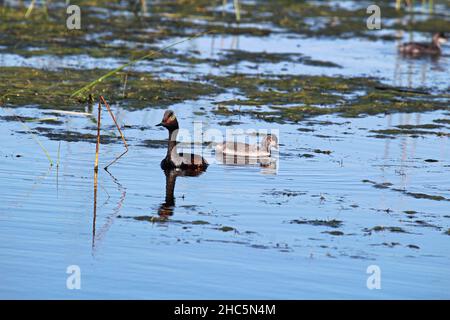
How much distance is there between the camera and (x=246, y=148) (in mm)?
13516

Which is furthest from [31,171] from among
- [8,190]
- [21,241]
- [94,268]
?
[94,268]

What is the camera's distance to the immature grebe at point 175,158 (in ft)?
41.5

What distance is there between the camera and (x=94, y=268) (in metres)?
8.78

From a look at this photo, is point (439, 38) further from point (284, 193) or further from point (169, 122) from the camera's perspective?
point (284, 193)

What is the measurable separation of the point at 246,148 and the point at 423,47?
35.4ft

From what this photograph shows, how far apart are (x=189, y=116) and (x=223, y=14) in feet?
38.9

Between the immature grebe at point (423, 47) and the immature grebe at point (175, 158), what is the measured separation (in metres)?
11.1

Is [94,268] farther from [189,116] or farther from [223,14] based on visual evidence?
[223,14]

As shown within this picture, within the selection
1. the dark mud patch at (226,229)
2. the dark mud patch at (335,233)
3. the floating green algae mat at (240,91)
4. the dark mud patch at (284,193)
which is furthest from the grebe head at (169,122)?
the dark mud patch at (335,233)

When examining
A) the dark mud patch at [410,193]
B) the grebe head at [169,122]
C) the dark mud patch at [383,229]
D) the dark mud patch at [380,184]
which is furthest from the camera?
the grebe head at [169,122]

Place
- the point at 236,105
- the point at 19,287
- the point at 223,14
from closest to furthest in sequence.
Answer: the point at 19,287 → the point at 236,105 → the point at 223,14

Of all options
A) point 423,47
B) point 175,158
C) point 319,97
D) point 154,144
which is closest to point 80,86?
point 154,144

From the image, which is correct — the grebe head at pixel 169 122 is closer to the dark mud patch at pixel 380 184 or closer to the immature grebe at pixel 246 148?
the immature grebe at pixel 246 148

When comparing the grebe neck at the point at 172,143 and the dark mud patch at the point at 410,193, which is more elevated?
the grebe neck at the point at 172,143
